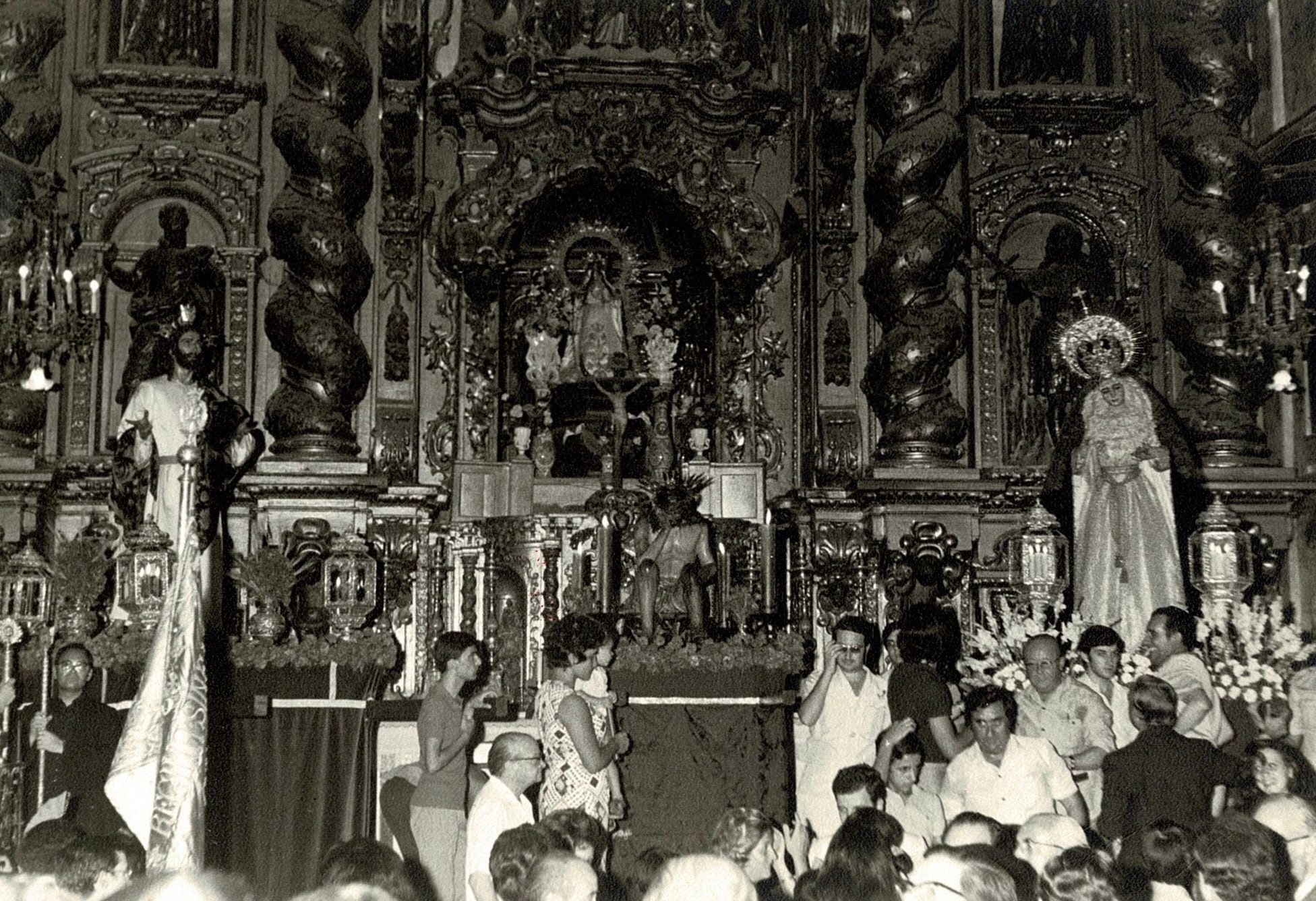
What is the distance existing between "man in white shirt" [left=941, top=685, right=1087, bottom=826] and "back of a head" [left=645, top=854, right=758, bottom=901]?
130 inches

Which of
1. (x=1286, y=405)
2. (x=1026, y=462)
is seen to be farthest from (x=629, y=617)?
(x=1286, y=405)

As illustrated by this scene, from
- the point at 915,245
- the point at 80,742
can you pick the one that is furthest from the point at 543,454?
the point at 80,742

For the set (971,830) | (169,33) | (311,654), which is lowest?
(971,830)

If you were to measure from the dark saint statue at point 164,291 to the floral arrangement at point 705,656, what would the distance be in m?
5.68

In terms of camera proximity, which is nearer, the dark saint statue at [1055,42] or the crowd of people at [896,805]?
the crowd of people at [896,805]

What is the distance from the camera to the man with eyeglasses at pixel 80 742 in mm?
8344

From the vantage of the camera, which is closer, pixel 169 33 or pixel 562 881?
pixel 562 881

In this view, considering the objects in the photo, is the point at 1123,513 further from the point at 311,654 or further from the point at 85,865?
the point at 85,865

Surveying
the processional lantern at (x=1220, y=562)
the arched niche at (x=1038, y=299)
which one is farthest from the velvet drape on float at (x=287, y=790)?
the arched niche at (x=1038, y=299)

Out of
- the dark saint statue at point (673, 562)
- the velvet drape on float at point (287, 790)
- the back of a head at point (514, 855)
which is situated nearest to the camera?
the back of a head at point (514, 855)

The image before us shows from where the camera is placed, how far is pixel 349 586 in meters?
11.9

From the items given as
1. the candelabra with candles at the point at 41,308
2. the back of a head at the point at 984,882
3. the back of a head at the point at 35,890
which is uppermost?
the candelabra with candles at the point at 41,308

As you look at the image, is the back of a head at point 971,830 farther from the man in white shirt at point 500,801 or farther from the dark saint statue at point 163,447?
the dark saint statue at point 163,447

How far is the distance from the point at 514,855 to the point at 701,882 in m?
1.28
